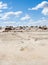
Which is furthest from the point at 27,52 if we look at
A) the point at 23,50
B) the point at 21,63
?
the point at 21,63

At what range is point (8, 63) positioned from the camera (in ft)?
50.4

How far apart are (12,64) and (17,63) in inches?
22.2

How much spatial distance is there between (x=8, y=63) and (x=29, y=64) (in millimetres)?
1836

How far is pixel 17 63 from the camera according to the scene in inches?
603

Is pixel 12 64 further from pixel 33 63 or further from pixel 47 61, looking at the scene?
pixel 47 61

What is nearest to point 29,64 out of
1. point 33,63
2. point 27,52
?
point 33,63

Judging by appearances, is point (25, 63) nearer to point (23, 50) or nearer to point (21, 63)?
point (21, 63)

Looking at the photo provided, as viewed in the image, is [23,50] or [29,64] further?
[23,50]

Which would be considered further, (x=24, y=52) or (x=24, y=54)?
(x=24, y=52)

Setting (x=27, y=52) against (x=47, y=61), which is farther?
(x=27, y=52)

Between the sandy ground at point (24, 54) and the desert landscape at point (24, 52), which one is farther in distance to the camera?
the desert landscape at point (24, 52)

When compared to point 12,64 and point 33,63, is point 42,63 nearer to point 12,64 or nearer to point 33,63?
point 33,63

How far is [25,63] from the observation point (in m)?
15.3

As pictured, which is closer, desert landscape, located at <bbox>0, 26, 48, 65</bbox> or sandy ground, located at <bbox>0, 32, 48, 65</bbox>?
sandy ground, located at <bbox>0, 32, 48, 65</bbox>
